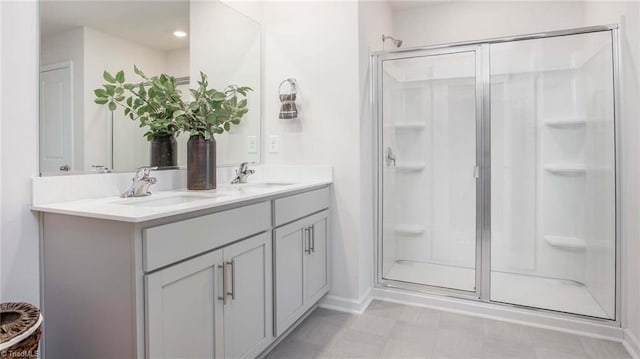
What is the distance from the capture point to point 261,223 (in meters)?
1.67

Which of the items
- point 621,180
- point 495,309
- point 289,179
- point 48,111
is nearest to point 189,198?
point 48,111

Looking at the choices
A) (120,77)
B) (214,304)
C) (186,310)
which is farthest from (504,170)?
(120,77)

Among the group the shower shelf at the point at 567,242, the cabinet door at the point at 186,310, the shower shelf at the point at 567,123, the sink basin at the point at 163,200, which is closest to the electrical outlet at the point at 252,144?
the sink basin at the point at 163,200

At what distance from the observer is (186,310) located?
126cm

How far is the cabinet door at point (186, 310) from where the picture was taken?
1.13 metres

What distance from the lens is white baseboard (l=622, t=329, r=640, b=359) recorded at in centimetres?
178

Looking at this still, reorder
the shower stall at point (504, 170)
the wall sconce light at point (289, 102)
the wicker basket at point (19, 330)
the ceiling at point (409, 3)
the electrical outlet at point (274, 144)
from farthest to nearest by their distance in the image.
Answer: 1. the ceiling at point (409, 3)
2. the electrical outlet at point (274, 144)
3. the wall sconce light at point (289, 102)
4. the shower stall at point (504, 170)
5. the wicker basket at point (19, 330)

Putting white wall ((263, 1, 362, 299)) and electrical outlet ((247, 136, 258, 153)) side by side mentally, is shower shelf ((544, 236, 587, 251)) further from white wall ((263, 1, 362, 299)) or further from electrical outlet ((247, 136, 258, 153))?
electrical outlet ((247, 136, 258, 153))

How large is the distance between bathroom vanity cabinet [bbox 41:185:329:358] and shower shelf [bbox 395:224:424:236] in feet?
4.59

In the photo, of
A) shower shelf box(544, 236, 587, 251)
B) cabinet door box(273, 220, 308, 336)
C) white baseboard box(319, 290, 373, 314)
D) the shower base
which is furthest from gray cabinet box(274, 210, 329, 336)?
shower shelf box(544, 236, 587, 251)

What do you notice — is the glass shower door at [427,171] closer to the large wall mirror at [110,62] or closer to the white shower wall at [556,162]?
the white shower wall at [556,162]

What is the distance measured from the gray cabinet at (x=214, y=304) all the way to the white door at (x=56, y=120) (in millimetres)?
665

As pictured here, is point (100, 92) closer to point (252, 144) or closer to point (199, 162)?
point (199, 162)

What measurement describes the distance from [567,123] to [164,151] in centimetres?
253
